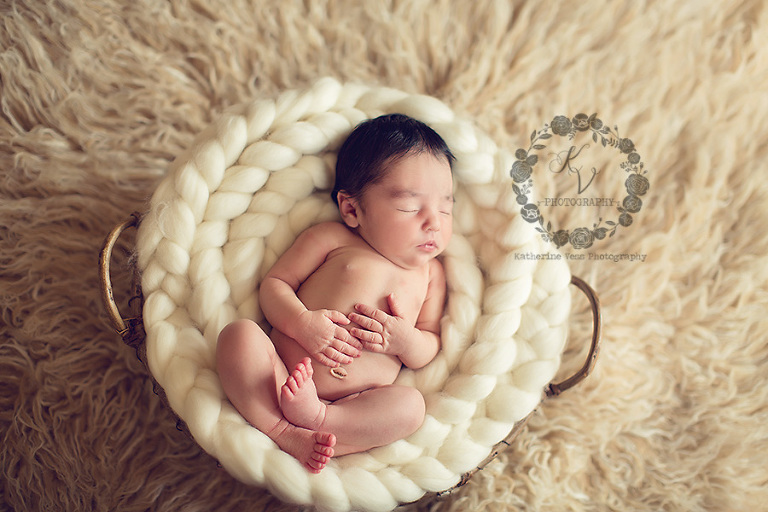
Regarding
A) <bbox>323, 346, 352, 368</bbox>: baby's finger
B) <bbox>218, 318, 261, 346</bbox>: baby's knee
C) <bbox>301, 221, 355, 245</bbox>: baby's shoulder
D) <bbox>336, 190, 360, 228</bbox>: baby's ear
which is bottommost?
<bbox>323, 346, 352, 368</bbox>: baby's finger

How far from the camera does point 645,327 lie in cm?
127

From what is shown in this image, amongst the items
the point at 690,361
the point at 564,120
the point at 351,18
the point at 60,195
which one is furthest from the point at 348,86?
the point at 690,361

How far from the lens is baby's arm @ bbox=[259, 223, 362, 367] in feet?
3.17

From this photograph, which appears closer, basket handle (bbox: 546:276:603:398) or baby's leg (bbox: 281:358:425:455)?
baby's leg (bbox: 281:358:425:455)

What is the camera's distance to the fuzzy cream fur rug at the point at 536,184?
1.13 meters

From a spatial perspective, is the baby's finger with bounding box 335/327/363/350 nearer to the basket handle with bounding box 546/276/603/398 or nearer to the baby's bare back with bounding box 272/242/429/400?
the baby's bare back with bounding box 272/242/429/400

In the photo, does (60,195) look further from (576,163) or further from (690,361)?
(690,361)

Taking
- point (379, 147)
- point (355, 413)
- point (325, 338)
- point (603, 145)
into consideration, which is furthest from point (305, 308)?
point (603, 145)

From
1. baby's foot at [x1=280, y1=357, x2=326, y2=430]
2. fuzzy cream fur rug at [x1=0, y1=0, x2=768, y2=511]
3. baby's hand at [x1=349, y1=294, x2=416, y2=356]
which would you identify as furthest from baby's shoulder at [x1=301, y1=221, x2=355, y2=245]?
fuzzy cream fur rug at [x1=0, y1=0, x2=768, y2=511]

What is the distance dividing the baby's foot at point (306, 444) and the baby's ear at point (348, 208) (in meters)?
0.37

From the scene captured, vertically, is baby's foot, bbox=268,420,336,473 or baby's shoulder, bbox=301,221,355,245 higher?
baby's shoulder, bbox=301,221,355,245

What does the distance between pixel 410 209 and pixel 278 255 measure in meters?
0.26

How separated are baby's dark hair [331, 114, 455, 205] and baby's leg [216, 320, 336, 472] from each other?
322 mm

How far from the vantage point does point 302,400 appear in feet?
2.94
